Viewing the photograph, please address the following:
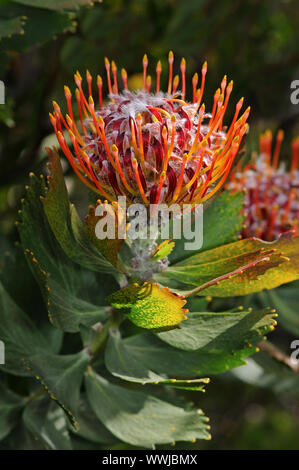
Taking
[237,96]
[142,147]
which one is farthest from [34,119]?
[142,147]

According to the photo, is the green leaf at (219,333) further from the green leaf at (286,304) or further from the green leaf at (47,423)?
the green leaf at (286,304)

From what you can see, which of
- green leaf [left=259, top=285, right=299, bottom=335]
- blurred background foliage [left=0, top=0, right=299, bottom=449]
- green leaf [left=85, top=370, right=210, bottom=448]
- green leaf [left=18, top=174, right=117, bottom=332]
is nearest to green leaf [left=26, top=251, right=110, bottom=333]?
green leaf [left=18, top=174, right=117, bottom=332]

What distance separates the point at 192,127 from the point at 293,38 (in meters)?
0.98

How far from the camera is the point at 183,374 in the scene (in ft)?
2.11

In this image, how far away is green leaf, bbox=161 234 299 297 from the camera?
0.52 m

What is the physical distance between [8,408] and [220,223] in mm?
379

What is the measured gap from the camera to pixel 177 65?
3.95 feet

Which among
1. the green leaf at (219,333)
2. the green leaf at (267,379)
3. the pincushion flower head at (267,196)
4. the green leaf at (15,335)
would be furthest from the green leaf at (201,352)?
the green leaf at (267,379)

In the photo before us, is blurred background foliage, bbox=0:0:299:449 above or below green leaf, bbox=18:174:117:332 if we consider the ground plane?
above

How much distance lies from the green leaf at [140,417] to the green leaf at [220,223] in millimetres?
186

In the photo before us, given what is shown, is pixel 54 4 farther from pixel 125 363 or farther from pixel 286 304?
pixel 286 304

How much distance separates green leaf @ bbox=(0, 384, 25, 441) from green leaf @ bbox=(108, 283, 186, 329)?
0.89 ft

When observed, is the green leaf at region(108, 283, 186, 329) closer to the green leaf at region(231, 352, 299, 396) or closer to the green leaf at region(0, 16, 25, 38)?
the green leaf at region(0, 16, 25, 38)

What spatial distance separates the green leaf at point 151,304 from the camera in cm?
49
